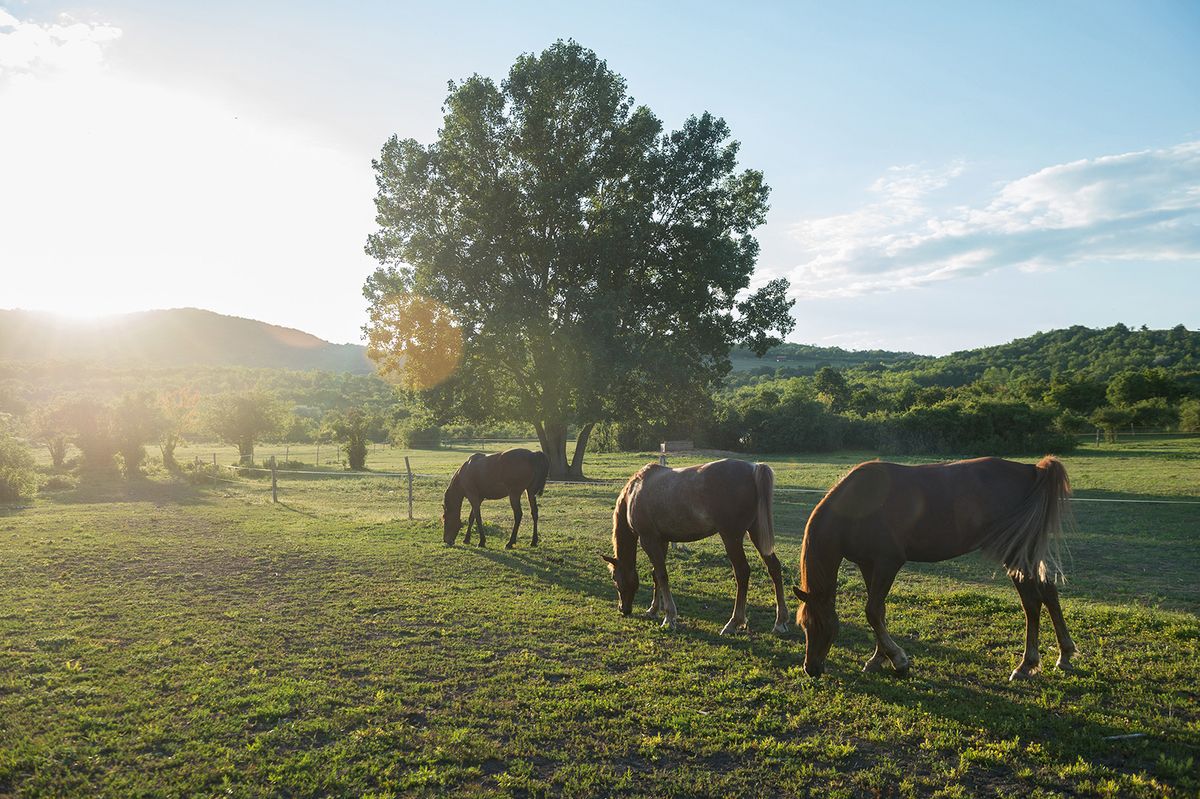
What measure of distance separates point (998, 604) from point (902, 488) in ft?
11.4

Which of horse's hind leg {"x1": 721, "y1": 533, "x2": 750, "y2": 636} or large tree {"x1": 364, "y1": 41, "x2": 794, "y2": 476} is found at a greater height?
large tree {"x1": 364, "y1": 41, "x2": 794, "y2": 476}

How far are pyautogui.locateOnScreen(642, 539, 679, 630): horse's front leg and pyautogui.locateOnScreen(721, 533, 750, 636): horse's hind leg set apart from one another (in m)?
0.60

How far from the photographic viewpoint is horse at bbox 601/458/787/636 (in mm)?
7293

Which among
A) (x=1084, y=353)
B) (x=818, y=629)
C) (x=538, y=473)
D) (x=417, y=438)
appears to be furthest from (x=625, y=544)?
(x=1084, y=353)

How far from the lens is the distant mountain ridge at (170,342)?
127m

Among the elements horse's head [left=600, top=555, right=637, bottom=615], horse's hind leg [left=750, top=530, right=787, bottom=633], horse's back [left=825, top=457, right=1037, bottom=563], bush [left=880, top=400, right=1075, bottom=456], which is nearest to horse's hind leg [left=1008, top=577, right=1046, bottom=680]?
horse's back [left=825, top=457, right=1037, bottom=563]

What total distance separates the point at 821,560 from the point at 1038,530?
1.76 m

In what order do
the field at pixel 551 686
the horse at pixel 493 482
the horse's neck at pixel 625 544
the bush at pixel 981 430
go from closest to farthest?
the field at pixel 551 686 < the horse's neck at pixel 625 544 < the horse at pixel 493 482 < the bush at pixel 981 430

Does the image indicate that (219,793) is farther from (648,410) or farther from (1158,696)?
(648,410)

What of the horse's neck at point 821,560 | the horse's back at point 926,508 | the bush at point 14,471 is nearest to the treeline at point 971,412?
the horse's back at point 926,508

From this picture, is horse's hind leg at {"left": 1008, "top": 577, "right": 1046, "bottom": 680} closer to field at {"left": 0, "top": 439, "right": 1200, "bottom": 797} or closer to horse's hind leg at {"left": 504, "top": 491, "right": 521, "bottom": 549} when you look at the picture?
field at {"left": 0, "top": 439, "right": 1200, "bottom": 797}

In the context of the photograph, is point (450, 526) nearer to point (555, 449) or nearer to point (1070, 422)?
point (555, 449)

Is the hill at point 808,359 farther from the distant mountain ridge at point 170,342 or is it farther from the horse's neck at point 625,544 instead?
the horse's neck at point 625,544

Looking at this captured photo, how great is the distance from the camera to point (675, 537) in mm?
7969
